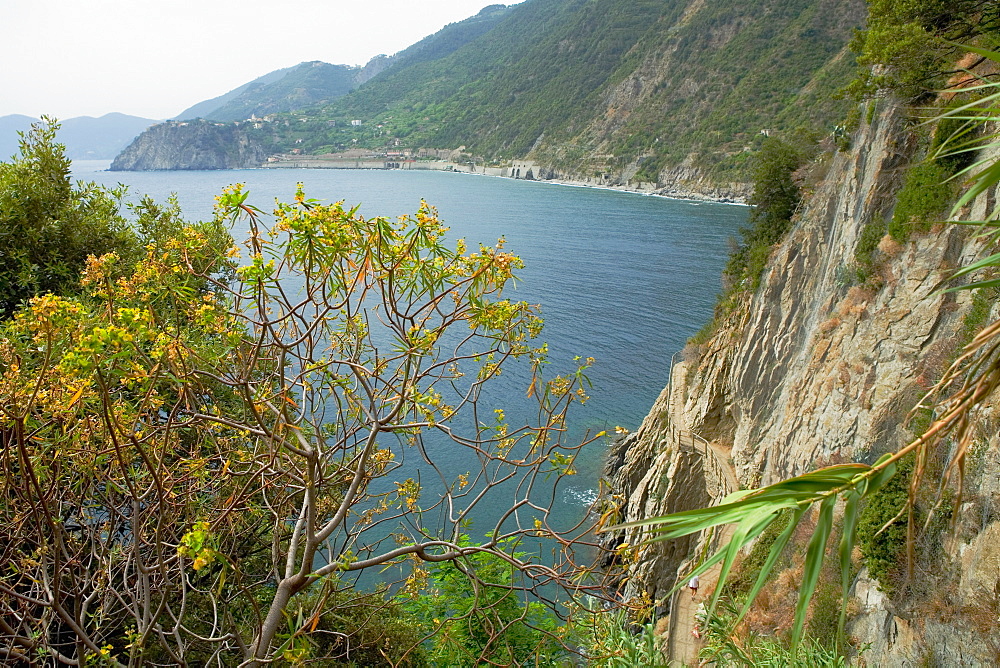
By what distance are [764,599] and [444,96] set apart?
660ft

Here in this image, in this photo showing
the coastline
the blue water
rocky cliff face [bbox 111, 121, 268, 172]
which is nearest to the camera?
the blue water

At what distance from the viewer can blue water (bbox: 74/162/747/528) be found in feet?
96.2

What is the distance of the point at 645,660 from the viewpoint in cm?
811

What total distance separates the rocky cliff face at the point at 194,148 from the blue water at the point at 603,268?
3013 inches

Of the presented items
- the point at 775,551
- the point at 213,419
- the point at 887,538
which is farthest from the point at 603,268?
the point at 775,551

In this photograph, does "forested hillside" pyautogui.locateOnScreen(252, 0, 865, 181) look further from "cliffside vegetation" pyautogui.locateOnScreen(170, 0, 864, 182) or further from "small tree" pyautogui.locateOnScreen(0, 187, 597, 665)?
"small tree" pyautogui.locateOnScreen(0, 187, 597, 665)

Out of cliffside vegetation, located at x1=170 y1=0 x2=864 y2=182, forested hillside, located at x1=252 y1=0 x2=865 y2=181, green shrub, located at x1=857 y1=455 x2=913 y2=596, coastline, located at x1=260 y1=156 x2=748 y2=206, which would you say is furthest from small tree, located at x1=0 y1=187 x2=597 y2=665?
coastline, located at x1=260 y1=156 x2=748 y2=206

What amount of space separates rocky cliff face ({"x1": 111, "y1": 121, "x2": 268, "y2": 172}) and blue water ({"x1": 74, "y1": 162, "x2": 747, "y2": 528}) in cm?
7652

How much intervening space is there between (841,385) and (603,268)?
34606 mm

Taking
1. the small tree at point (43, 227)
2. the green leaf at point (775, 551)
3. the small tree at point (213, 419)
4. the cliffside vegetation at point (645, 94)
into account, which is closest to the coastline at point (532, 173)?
the cliffside vegetation at point (645, 94)

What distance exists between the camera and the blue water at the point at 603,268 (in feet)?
96.2

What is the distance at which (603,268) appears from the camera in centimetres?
4825

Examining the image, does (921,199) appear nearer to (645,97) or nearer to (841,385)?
(841,385)

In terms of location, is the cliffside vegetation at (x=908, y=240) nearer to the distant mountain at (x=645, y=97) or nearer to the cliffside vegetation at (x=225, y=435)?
the cliffside vegetation at (x=225, y=435)
